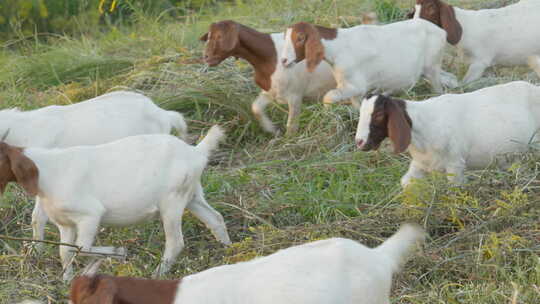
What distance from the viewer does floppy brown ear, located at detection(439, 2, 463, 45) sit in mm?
8820

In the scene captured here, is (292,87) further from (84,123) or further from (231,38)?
(84,123)

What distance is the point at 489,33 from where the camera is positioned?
8883mm

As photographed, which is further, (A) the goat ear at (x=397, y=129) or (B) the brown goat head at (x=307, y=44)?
(B) the brown goat head at (x=307, y=44)

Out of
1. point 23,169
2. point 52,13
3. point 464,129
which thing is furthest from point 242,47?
point 52,13

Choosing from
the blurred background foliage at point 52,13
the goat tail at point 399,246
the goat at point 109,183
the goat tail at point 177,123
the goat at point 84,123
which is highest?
the goat tail at point 399,246

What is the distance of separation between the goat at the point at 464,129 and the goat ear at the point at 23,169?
1.88m

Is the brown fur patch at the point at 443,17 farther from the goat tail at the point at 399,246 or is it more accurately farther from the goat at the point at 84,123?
the goat tail at the point at 399,246

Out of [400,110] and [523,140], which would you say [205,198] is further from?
[523,140]

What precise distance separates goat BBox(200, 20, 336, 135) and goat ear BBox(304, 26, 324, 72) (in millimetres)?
528

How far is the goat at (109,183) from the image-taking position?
596 centimetres

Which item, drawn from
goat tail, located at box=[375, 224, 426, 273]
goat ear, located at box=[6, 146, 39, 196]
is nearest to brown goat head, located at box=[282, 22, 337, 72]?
goat ear, located at box=[6, 146, 39, 196]

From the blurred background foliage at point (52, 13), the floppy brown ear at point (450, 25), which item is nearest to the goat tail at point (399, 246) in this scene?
the floppy brown ear at point (450, 25)

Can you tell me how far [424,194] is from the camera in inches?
236

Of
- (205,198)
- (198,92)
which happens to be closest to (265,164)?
(205,198)
